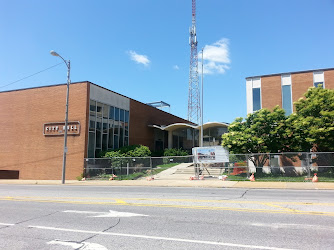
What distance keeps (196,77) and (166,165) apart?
24647 mm

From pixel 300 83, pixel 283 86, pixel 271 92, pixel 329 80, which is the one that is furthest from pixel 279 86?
pixel 329 80

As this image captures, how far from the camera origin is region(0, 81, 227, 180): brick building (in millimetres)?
23875

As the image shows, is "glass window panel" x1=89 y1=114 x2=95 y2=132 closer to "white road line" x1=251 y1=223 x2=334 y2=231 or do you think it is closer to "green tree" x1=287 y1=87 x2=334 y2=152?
"green tree" x1=287 y1=87 x2=334 y2=152

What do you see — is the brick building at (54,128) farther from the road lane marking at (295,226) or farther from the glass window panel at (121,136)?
the road lane marking at (295,226)

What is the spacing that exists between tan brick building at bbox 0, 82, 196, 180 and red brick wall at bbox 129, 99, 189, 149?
2.13 m

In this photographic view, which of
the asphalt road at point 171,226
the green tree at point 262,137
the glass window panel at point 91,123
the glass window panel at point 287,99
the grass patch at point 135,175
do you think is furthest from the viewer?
the glass window panel at point 287,99

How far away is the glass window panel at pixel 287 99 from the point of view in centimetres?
2595

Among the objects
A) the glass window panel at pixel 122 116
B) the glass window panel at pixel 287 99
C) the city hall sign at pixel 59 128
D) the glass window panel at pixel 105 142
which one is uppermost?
the glass window panel at pixel 287 99

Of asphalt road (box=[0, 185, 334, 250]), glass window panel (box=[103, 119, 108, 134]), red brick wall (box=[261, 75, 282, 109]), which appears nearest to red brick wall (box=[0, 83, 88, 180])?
glass window panel (box=[103, 119, 108, 134])

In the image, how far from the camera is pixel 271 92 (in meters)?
26.6

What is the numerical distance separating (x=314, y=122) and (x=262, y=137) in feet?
11.6

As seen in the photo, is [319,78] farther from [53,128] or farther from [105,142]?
[53,128]

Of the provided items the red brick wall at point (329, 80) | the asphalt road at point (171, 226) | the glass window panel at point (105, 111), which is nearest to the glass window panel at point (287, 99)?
the red brick wall at point (329, 80)

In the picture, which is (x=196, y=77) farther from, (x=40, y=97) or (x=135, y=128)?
(x=40, y=97)
